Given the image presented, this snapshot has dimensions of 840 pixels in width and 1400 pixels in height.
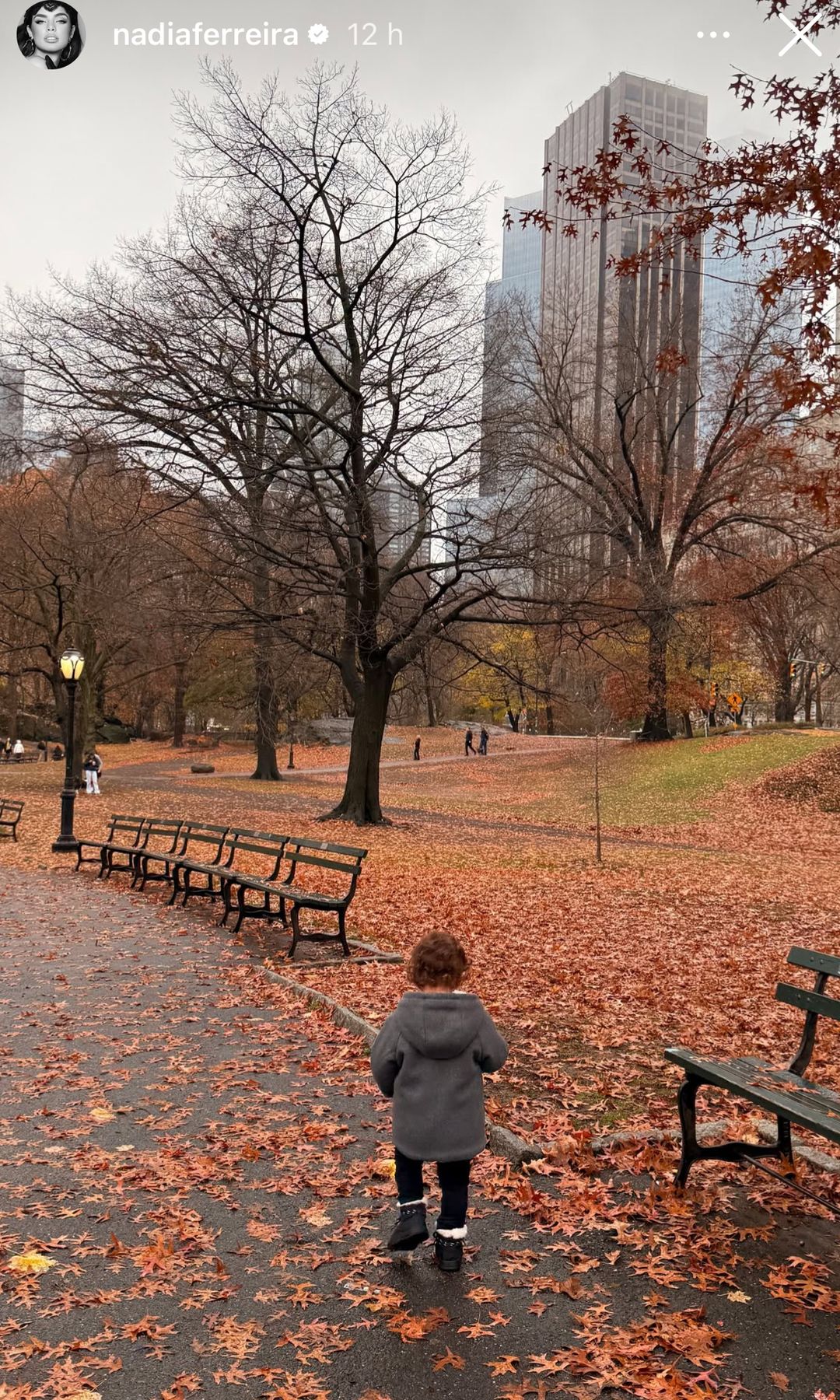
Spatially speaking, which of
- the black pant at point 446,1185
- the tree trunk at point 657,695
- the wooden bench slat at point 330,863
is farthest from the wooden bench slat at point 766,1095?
the tree trunk at point 657,695

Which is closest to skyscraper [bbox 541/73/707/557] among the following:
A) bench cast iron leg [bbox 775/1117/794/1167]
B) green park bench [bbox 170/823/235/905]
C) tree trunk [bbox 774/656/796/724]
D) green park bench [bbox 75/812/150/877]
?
tree trunk [bbox 774/656/796/724]

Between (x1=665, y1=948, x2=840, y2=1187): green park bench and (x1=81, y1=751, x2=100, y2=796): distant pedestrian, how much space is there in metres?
27.4

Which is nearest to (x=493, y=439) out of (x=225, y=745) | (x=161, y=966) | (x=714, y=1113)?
(x=161, y=966)

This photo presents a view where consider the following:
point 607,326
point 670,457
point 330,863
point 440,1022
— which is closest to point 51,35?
point 330,863

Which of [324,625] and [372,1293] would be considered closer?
[372,1293]

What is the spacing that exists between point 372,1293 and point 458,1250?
35 centimetres

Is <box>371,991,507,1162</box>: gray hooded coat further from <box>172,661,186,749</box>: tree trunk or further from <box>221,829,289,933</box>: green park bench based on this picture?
<box>172,661,186,749</box>: tree trunk

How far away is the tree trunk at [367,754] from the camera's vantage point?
22469 mm

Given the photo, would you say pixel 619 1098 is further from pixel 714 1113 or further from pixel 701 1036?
pixel 701 1036

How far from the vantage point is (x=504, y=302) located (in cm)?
2142

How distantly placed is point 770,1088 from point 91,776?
2823 cm

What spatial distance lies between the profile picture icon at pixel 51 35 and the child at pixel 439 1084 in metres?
10.9

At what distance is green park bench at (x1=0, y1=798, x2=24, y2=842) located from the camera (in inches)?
797

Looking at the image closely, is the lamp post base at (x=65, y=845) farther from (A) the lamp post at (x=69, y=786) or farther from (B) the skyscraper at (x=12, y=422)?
(B) the skyscraper at (x=12, y=422)
